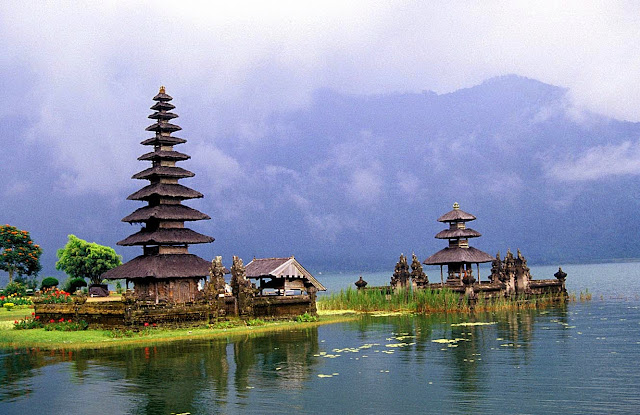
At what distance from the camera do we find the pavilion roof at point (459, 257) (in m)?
61.6

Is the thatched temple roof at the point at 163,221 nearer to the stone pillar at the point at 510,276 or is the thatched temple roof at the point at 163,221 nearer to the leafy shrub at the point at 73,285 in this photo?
the stone pillar at the point at 510,276

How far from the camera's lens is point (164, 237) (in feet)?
156

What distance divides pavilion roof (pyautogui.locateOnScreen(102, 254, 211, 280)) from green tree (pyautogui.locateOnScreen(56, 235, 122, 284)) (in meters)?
37.8

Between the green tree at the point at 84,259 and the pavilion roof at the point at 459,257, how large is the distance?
41667 mm

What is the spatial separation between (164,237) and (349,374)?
→ 26016 millimetres

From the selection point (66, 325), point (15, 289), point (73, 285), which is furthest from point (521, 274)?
point (15, 289)

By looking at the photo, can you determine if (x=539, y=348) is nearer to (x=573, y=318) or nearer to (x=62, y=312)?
(x=573, y=318)

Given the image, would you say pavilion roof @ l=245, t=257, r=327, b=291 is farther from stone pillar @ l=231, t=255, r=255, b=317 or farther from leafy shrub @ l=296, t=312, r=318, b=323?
stone pillar @ l=231, t=255, r=255, b=317

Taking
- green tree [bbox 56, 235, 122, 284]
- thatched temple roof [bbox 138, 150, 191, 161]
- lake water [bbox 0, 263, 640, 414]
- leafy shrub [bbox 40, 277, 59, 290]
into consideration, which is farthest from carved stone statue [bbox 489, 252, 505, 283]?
leafy shrub [bbox 40, 277, 59, 290]

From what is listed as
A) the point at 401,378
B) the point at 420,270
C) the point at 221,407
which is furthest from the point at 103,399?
the point at 420,270

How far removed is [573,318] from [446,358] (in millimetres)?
21899

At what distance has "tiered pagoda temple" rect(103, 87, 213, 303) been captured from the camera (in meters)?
46.9

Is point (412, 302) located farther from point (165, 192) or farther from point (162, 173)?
point (162, 173)

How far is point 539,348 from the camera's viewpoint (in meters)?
30.5
